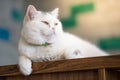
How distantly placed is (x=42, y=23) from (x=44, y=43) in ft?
0.26

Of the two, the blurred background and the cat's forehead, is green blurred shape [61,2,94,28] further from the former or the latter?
the cat's forehead

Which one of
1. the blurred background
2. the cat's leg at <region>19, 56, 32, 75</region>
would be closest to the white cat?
the cat's leg at <region>19, 56, 32, 75</region>

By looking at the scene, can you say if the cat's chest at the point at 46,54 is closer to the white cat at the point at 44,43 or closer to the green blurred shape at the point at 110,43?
the white cat at the point at 44,43

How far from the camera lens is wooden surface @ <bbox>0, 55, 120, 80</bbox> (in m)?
0.82

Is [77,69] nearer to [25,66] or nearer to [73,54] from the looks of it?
[73,54]

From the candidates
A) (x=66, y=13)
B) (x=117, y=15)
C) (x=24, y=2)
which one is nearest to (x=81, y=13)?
(x=66, y=13)

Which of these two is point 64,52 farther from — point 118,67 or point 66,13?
point 66,13

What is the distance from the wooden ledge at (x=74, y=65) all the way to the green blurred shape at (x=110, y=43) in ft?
0.93

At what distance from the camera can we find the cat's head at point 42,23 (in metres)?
0.99

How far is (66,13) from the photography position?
51.6 inches

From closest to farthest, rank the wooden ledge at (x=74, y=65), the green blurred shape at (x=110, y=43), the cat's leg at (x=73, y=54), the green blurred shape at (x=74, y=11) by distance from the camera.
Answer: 1. the wooden ledge at (x=74, y=65)
2. the cat's leg at (x=73, y=54)
3. the green blurred shape at (x=110, y=43)
4. the green blurred shape at (x=74, y=11)

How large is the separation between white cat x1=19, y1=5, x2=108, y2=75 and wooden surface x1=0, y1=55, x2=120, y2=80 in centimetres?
4

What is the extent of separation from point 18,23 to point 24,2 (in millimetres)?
134

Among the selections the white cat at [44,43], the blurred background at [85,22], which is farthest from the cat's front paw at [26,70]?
the blurred background at [85,22]
